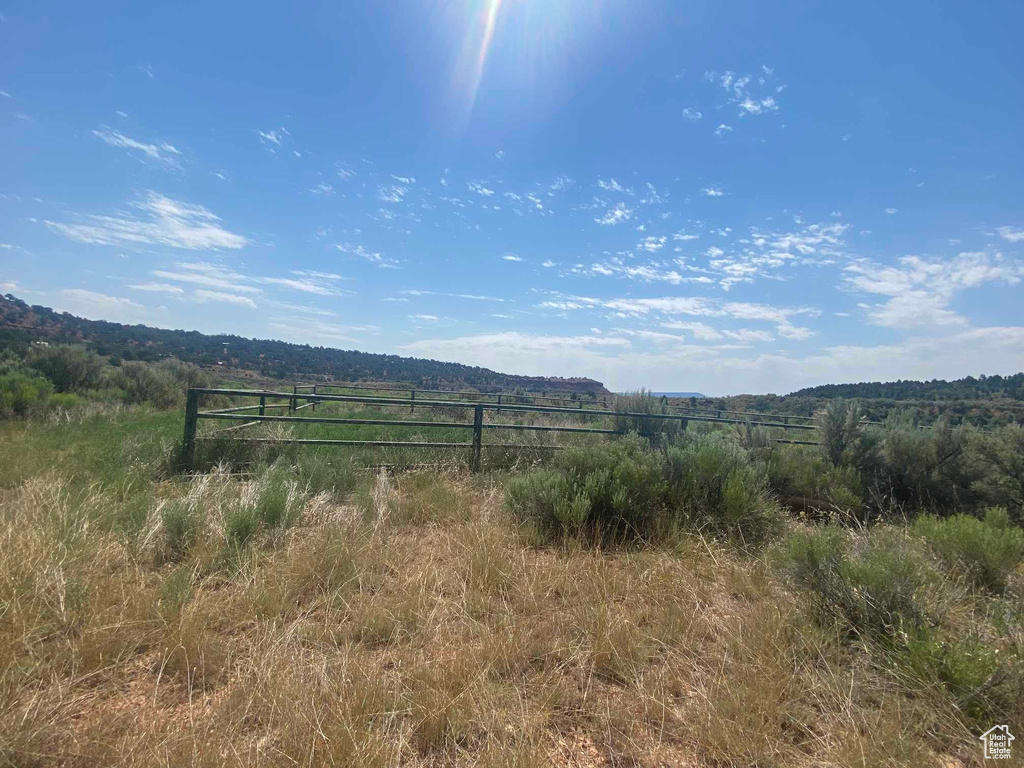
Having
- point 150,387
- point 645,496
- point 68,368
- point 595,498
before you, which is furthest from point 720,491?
point 68,368

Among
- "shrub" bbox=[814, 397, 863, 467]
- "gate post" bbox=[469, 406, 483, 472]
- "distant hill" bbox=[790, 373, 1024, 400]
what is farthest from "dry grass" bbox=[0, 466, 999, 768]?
"distant hill" bbox=[790, 373, 1024, 400]

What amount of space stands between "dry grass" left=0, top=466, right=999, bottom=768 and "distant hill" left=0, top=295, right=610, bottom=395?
33.4 m

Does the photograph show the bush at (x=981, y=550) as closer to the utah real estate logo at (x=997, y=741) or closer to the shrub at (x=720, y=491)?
the shrub at (x=720, y=491)

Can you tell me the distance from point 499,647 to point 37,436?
9.50 m

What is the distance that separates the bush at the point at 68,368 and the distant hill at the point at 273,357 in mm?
19599

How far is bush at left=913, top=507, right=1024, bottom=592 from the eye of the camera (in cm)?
393

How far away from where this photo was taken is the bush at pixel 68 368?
15922 mm

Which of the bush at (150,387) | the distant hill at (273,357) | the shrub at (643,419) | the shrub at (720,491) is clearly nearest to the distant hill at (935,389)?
the distant hill at (273,357)

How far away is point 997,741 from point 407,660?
9.41 feet

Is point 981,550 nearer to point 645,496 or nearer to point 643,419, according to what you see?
point 645,496

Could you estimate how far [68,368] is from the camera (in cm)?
1619

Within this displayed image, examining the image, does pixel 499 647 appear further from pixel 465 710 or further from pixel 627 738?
pixel 627 738

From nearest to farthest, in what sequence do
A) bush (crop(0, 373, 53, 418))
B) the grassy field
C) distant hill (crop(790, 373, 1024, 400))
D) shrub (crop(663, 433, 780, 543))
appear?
the grassy field < shrub (crop(663, 433, 780, 543)) < bush (crop(0, 373, 53, 418)) < distant hill (crop(790, 373, 1024, 400))

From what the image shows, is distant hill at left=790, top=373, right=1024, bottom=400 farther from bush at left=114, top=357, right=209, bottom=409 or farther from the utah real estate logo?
bush at left=114, top=357, right=209, bottom=409
